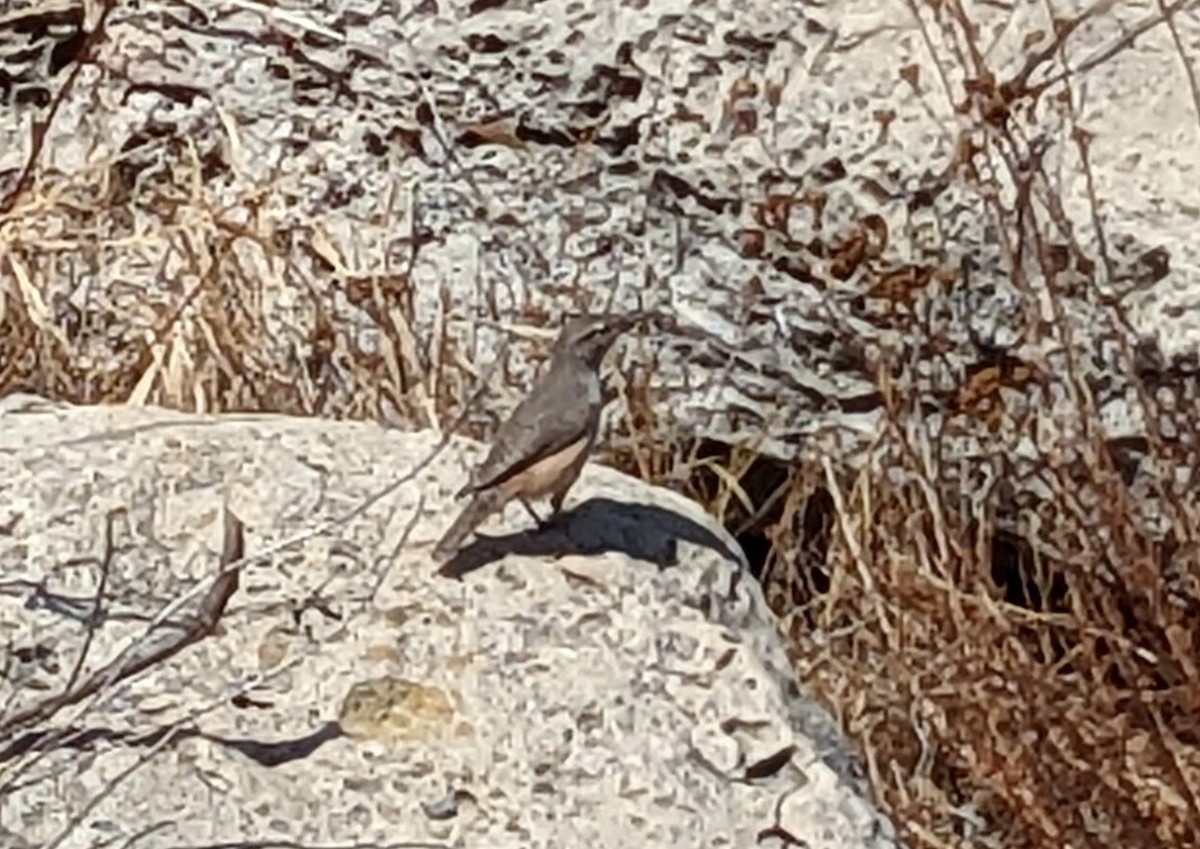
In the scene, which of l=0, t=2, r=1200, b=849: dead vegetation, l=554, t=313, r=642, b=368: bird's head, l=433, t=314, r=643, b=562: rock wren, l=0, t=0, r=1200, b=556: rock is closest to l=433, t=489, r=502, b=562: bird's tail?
l=433, t=314, r=643, b=562: rock wren

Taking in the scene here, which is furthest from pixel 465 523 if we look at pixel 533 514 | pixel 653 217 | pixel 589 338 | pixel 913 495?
pixel 653 217

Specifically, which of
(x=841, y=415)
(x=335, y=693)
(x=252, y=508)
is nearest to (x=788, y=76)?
(x=841, y=415)

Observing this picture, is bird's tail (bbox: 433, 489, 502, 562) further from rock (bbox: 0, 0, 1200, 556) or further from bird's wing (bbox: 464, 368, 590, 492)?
rock (bbox: 0, 0, 1200, 556)

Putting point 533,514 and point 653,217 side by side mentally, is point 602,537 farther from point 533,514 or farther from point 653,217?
point 653,217

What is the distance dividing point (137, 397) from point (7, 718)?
3.87 feet

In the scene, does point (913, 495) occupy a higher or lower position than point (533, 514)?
lower

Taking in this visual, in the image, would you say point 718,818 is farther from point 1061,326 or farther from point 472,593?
point 1061,326

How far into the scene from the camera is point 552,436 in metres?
3.29

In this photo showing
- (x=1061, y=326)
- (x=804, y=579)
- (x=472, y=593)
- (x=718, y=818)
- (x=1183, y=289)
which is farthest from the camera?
(x=804, y=579)

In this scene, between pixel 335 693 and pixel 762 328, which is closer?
pixel 335 693

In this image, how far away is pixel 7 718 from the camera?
107 inches

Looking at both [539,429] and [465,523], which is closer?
[465,523]

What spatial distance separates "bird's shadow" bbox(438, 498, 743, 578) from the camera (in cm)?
306

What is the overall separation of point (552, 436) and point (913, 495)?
716mm
